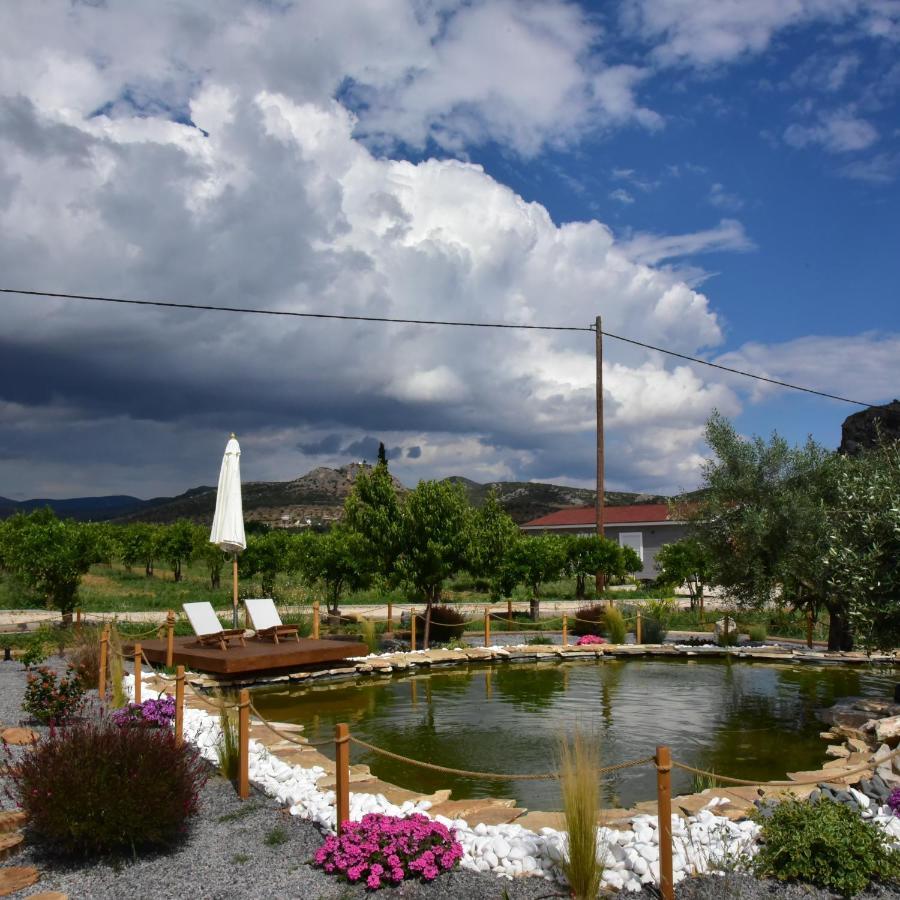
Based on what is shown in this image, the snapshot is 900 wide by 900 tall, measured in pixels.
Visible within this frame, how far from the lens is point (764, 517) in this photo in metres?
13.9

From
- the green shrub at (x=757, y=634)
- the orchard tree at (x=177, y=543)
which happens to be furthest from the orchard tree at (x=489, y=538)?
the orchard tree at (x=177, y=543)

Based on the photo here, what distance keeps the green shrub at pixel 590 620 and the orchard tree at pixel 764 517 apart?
166 inches

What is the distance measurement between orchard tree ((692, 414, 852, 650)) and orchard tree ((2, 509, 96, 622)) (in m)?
12.9

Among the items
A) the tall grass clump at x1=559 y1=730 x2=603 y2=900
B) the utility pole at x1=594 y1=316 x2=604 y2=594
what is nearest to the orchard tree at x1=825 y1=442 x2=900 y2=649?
the tall grass clump at x1=559 y1=730 x2=603 y2=900

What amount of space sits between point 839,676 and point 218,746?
36.2 feet

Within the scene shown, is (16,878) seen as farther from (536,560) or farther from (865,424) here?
(865,424)

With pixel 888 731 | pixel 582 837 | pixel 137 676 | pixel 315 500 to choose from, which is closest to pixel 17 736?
pixel 137 676

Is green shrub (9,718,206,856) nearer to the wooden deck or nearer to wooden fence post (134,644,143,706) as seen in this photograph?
wooden fence post (134,644,143,706)

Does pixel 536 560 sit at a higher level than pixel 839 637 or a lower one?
higher

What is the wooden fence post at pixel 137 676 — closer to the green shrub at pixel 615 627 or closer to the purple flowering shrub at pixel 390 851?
the purple flowering shrub at pixel 390 851

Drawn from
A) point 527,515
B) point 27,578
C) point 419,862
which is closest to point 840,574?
point 419,862

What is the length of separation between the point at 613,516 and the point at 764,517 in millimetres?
29128

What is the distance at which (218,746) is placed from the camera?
23.0 ft

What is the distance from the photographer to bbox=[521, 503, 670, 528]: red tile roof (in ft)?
134
